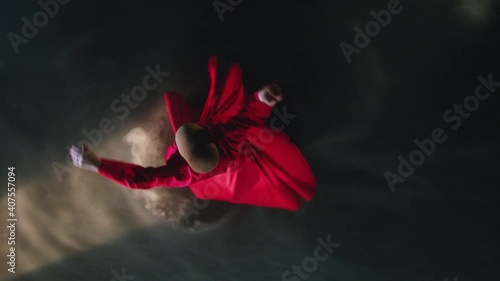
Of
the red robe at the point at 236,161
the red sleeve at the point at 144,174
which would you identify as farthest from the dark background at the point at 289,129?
the red sleeve at the point at 144,174

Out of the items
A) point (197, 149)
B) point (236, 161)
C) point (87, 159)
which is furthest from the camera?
point (236, 161)

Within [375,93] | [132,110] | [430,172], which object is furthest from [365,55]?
[132,110]

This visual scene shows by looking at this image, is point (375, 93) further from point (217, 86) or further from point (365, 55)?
point (217, 86)

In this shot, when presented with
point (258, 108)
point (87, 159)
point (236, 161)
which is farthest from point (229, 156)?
point (87, 159)

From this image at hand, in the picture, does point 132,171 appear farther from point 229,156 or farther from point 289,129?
point 289,129

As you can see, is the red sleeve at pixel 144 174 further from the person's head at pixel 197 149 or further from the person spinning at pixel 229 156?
the person's head at pixel 197 149

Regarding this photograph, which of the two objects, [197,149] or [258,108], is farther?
[258,108]
